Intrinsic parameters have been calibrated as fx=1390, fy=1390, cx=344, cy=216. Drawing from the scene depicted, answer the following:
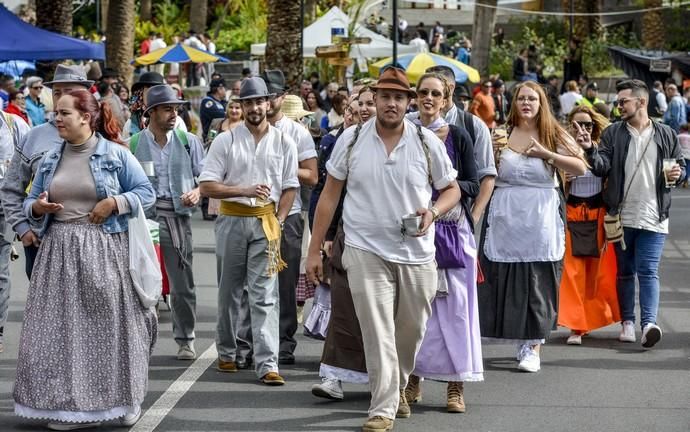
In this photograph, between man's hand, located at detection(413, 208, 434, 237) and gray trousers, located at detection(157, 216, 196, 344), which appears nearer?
man's hand, located at detection(413, 208, 434, 237)

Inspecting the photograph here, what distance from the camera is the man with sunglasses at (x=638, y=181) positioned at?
10391mm

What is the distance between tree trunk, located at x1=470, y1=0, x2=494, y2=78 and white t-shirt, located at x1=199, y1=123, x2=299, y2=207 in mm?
30938

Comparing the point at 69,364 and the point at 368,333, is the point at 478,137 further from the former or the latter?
the point at 69,364

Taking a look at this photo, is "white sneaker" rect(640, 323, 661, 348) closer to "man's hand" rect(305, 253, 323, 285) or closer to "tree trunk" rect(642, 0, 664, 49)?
"man's hand" rect(305, 253, 323, 285)

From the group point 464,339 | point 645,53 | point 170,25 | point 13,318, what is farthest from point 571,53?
point 464,339

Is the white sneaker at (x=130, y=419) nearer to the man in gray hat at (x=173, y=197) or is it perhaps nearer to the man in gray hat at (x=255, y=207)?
the man in gray hat at (x=255, y=207)

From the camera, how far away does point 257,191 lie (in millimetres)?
8797

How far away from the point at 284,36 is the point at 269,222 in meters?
15.5

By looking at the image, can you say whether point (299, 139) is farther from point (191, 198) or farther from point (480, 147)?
point (480, 147)

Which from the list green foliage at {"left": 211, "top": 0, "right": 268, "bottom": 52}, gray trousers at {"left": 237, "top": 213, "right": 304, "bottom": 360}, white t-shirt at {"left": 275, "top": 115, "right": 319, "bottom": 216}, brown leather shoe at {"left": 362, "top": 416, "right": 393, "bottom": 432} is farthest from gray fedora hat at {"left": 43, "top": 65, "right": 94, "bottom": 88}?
green foliage at {"left": 211, "top": 0, "right": 268, "bottom": 52}

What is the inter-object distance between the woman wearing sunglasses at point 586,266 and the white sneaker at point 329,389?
280 cm

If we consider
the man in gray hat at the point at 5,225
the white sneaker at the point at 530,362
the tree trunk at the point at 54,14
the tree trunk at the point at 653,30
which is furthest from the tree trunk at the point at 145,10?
the white sneaker at the point at 530,362

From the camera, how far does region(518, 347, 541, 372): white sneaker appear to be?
9492 millimetres

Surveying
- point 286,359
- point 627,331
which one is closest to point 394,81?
point 286,359
